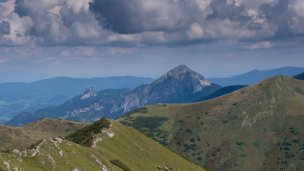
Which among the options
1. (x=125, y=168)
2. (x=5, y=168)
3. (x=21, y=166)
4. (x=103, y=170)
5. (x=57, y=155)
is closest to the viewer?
(x=5, y=168)

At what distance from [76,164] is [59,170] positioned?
509 inches

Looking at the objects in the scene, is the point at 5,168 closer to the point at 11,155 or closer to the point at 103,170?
the point at 11,155

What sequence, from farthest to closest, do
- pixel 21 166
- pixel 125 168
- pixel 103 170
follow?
1. pixel 125 168
2. pixel 103 170
3. pixel 21 166

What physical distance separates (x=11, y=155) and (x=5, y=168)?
683 inches

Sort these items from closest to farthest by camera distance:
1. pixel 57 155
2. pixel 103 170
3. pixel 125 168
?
pixel 57 155
pixel 103 170
pixel 125 168

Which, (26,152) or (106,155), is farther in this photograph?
(106,155)

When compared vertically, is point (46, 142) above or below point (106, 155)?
above

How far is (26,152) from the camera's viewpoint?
417 feet

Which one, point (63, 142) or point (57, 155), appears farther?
point (63, 142)

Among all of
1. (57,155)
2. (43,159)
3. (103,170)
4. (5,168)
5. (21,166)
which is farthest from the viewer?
(103,170)

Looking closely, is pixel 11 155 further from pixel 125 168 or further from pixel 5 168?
pixel 125 168

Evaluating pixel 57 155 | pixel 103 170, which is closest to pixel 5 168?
pixel 57 155

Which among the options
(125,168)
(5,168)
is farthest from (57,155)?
(125,168)

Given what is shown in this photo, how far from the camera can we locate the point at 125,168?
179 m
